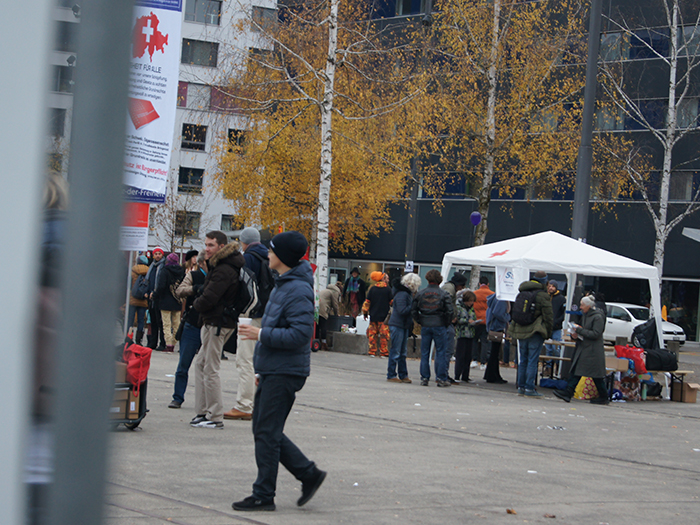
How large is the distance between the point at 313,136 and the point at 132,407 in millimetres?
25447

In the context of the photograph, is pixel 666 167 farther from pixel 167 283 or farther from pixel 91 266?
pixel 91 266

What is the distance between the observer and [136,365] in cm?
794

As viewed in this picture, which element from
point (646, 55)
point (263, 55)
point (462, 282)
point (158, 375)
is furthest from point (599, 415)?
point (646, 55)

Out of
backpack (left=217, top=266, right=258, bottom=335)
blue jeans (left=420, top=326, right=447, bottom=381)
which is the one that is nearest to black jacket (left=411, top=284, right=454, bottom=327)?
blue jeans (left=420, top=326, right=447, bottom=381)

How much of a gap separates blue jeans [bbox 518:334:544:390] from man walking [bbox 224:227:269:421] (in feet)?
19.2

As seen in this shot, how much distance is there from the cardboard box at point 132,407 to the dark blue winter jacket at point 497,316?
29.4 feet

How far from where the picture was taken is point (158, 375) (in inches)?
485

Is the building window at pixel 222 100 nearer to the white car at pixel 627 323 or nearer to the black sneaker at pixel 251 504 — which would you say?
the white car at pixel 627 323

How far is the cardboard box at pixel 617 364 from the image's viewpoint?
1387 cm

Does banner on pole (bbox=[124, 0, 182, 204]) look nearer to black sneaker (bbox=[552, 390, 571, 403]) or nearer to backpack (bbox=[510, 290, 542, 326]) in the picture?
backpack (bbox=[510, 290, 542, 326])

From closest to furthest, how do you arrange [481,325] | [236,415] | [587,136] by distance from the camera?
[236,415], [587,136], [481,325]

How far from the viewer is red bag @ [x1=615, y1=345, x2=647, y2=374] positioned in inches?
556

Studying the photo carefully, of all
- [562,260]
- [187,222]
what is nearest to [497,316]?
[562,260]

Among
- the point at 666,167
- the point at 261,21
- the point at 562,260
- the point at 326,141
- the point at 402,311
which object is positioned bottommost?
the point at 402,311
